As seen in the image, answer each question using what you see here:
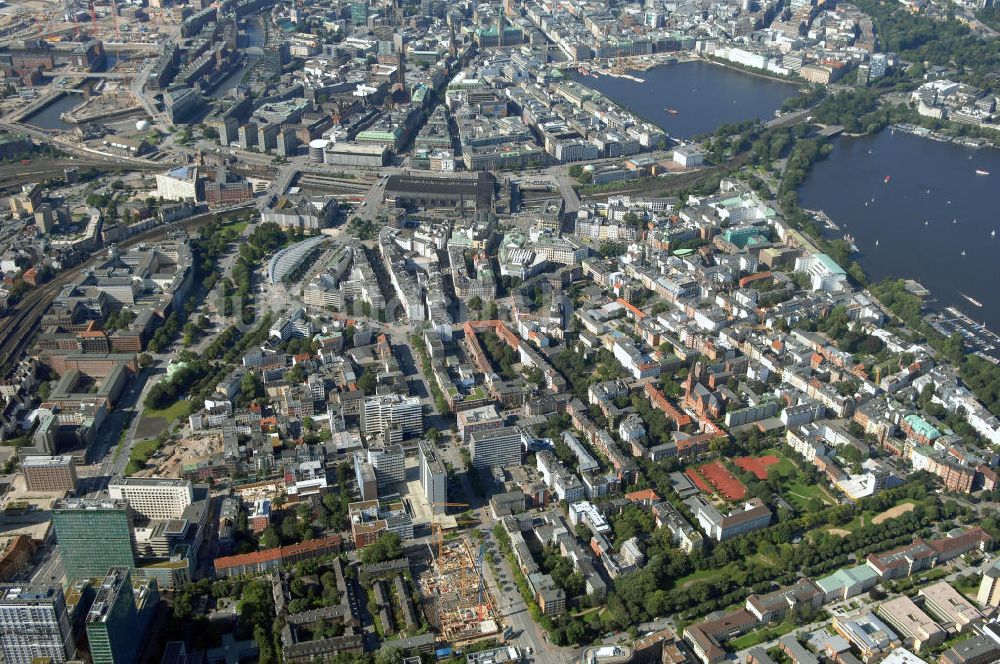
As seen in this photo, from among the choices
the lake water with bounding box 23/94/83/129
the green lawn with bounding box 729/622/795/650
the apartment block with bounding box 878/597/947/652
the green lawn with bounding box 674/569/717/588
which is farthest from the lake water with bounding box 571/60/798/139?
the green lawn with bounding box 729/622/795/650

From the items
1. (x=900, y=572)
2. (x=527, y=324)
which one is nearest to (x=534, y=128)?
(x=527, y=324)

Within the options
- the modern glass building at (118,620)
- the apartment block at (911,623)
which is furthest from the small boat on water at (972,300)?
the modern glass building at (118,620)

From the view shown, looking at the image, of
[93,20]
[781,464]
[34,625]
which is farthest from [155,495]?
[93,20]

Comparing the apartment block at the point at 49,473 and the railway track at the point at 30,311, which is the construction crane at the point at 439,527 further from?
the railway track at the point at 30,311

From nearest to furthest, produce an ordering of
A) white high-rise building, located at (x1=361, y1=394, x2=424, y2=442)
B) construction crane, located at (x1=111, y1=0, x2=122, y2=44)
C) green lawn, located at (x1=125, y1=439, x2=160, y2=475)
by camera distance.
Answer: green lawn, located at (x1=125, y1=439, x2=160, y2=475) → white high-rise building, located at (x1=361, y1=394, x2=424, y2=442) → construction crane, located at (x1=111, y1=0, x2=122, y2=44)

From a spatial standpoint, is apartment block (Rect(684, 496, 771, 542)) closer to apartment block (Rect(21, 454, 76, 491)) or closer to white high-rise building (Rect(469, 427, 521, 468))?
white high-rise building (Rect(469, 427, 521, 468))
